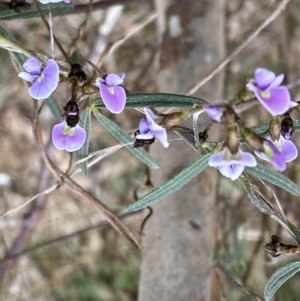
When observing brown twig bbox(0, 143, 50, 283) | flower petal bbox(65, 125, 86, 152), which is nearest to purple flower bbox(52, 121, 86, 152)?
flower petal bbox(65, 125, 86, 152)

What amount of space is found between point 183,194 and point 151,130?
383 mm

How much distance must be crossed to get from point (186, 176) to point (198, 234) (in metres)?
0.29

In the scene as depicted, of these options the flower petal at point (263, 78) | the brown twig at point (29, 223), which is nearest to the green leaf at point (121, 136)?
the flower petal at point (263, 78)

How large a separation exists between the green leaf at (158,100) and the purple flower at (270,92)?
0.56 feet

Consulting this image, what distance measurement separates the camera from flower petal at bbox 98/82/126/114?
0.50 m

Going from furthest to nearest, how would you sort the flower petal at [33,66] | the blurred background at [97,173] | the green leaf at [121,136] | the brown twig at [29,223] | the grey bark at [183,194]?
the blurred background at [97,173]
the brown twig at [29,223]
the grey bark at [183,194]
the green leaf at [121,136]
the flower petal at [33,66]

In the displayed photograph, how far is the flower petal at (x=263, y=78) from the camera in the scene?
16.5 inches

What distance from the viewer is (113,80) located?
513 millimetres

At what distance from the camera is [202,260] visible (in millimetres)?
838

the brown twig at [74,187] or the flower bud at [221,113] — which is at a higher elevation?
the brown twig at [74,187]

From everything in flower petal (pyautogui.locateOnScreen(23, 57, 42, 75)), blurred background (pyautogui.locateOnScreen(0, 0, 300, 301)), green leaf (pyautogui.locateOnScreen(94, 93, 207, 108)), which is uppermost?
blurred background (pyautogui.locateOnScreen(0, 0, 300, 301))

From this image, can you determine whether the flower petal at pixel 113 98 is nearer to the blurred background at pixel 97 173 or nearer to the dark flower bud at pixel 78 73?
the dark flower bud at pixel 78 73

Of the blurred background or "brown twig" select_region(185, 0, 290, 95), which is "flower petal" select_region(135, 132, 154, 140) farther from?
the blurred background

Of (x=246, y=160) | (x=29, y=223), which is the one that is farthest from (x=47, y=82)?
(x=29, y=223)
